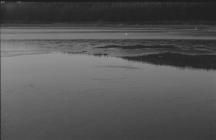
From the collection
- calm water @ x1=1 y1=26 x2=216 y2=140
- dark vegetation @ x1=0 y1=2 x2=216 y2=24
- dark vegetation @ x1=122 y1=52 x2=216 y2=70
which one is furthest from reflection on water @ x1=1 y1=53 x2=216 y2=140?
dark vegetation @ x1=0 y1=2 x2=216 y2=24

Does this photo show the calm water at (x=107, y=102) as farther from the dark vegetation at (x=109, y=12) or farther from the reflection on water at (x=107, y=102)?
the dark vegetation at (x=109, y=12)

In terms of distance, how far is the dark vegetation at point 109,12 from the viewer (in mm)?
76750

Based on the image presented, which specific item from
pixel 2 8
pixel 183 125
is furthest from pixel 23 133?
pixel 2 8

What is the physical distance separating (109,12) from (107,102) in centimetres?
7697

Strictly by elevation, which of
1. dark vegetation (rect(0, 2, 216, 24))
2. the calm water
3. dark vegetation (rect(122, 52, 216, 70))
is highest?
dark vegetation (rect(0, 2, 216, 24))

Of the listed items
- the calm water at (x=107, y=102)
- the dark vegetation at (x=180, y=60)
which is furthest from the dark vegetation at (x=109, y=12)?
the calm water at (x=107, y=102)

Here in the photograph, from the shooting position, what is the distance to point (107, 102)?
802 cm

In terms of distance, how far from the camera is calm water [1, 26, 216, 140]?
6051 millimetres

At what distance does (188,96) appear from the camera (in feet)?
28.5

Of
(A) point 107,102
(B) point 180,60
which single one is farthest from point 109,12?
(A) point 107,102

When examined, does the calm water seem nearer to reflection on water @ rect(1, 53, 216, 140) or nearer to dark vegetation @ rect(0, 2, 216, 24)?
reflection on water @ rect(1, 53, 216, 140)

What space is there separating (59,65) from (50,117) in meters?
7.02

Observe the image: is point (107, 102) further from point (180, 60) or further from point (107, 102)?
point (180, 60)

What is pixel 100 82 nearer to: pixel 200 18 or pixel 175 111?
pixel 175 111
